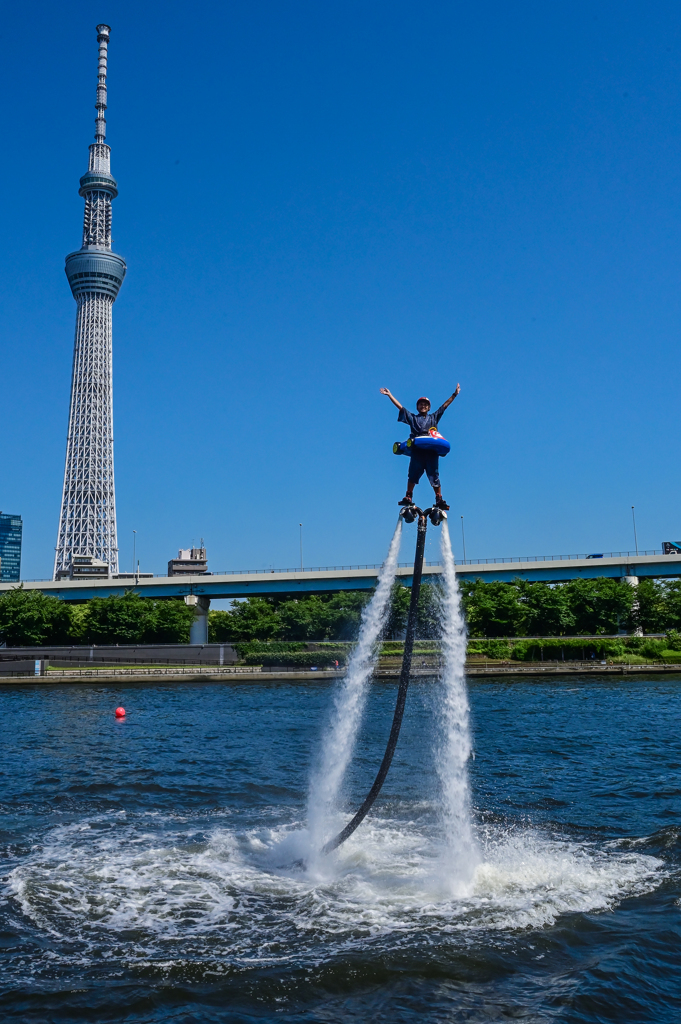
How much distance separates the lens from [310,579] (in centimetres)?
11944

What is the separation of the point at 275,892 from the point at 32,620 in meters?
99.1

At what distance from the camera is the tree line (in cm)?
10319

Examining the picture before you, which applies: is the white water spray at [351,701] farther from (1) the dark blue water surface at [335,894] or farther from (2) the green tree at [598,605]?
(2) the green tree at [598,605]

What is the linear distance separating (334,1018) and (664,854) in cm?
1264

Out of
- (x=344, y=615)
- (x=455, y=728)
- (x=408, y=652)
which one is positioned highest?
(x=344, y=615)

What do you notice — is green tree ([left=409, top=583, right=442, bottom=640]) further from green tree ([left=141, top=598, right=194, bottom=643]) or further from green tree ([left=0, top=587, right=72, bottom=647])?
green tree ([left=0, top=587, right=72, bottom=647])

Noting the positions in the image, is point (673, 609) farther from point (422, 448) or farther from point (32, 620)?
point (422, 448)

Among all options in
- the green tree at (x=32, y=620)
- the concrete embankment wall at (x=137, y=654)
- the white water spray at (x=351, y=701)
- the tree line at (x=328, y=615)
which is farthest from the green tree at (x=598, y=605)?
the white water spray at (x=351, y=701)

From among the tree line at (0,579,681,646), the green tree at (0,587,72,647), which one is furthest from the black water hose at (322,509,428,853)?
the green tree at (0,587,72,647)

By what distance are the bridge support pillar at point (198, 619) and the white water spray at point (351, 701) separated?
95495mm

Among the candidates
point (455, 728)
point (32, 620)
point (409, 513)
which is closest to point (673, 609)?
point (32, 620)

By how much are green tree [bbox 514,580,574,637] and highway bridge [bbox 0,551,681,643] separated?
24.5 feet

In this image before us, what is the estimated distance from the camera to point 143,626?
111 meters

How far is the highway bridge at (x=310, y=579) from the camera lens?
379ft
